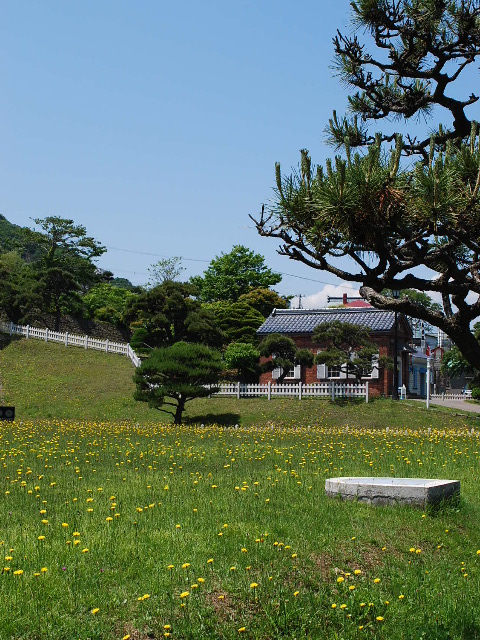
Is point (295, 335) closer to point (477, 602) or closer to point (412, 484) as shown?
point (412, 484)

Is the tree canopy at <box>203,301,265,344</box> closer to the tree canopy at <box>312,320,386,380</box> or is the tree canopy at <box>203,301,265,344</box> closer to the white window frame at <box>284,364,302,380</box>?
the white window frame at <box>284,364,302,380</box>

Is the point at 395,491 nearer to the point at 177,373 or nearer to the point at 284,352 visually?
the point at 177,373

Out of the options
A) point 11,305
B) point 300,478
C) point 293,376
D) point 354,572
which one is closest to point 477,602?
point 354,572

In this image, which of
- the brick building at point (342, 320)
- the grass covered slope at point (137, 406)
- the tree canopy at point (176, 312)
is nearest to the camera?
the grass covered slope at point (137, 406)

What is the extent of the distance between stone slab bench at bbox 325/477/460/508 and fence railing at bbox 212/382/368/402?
23.5 meters

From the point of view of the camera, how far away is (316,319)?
45.2m

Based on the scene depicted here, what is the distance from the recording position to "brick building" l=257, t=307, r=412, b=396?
41250mm

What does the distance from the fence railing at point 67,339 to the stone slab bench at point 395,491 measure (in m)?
36.5

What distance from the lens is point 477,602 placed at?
279 inches

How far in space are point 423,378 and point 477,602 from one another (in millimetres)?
49546

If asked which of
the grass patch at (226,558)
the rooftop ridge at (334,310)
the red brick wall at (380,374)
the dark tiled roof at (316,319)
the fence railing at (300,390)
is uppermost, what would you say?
the rooftop ridge at (334,310)

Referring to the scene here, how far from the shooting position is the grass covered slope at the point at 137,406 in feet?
98.6

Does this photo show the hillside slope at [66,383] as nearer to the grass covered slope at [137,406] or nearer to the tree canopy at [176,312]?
the grass covered slope at [137,406]

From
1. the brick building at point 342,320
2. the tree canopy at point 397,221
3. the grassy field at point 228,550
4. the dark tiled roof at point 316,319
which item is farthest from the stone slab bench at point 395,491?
the dark tiled roof at point 316,319
